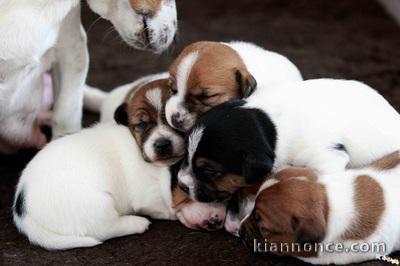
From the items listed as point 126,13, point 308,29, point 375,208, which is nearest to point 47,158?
point 126,13

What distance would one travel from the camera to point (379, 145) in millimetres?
2037

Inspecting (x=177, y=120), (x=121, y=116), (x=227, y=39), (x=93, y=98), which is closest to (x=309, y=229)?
(x=177, y=120)

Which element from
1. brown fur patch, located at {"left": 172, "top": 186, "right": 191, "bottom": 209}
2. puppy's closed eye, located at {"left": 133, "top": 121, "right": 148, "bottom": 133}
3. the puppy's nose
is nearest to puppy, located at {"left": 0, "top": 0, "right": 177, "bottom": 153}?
puppy's closed eye, located at {"left": 133, "top": 121, "right": 148, "bottom": 133}

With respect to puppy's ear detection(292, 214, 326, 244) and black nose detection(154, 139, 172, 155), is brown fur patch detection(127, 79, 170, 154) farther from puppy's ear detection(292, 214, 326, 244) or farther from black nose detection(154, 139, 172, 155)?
puppy's ear detection(292, 214, 326, 244)

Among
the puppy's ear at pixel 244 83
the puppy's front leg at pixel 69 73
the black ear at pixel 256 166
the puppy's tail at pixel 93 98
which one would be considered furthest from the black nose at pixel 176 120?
the puppy's tail at pixel 93 98

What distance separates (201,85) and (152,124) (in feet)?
0.77

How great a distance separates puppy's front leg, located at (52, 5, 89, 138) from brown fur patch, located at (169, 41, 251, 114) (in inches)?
16.9

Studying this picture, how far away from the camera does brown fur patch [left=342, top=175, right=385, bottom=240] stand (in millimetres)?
1810

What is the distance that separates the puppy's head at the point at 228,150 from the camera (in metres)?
1.85

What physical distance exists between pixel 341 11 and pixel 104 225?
8.48 feet

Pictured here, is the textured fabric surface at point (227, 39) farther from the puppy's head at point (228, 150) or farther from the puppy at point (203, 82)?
the puppy at point (203, 82)

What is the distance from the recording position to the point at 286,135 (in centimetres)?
195

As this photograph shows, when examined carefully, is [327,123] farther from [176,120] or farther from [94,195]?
[94,195]

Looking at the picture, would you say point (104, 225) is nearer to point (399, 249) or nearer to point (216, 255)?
point (216, 255)
